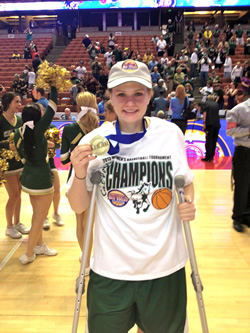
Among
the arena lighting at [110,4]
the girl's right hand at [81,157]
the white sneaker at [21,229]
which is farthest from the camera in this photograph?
the arena lighting at [110,4]

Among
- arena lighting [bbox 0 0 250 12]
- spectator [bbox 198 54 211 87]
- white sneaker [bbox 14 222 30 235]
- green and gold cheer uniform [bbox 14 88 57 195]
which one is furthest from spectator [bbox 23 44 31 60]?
green and gold cheer uniform [bbox 14 88 57 195]

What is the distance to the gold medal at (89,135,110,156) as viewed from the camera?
140cm

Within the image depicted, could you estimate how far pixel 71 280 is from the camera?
3039mm

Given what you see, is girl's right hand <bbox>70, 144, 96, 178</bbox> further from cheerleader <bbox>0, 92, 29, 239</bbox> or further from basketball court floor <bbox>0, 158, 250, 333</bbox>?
cheerleader <bbox>0, 92, 29, 239</bbox>

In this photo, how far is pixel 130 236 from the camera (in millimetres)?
1409

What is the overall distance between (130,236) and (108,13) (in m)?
27.8

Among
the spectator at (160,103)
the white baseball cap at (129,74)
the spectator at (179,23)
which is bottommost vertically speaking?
the spectator at (160,103)

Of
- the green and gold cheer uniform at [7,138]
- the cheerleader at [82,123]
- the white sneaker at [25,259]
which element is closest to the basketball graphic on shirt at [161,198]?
the cheerleader at [82,123]

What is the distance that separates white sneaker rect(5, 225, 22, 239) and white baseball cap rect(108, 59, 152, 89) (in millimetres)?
3052

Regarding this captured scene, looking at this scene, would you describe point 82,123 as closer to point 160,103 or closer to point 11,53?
point 160,103

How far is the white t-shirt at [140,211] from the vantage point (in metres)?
1.41

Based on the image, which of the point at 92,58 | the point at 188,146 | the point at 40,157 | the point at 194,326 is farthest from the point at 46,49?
the point at 194,326

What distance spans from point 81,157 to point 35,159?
5.91ft

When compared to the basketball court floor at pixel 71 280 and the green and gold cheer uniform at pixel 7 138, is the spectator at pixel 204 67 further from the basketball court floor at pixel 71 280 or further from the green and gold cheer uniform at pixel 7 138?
the green and gold cheer uniform at pixel 7 138
